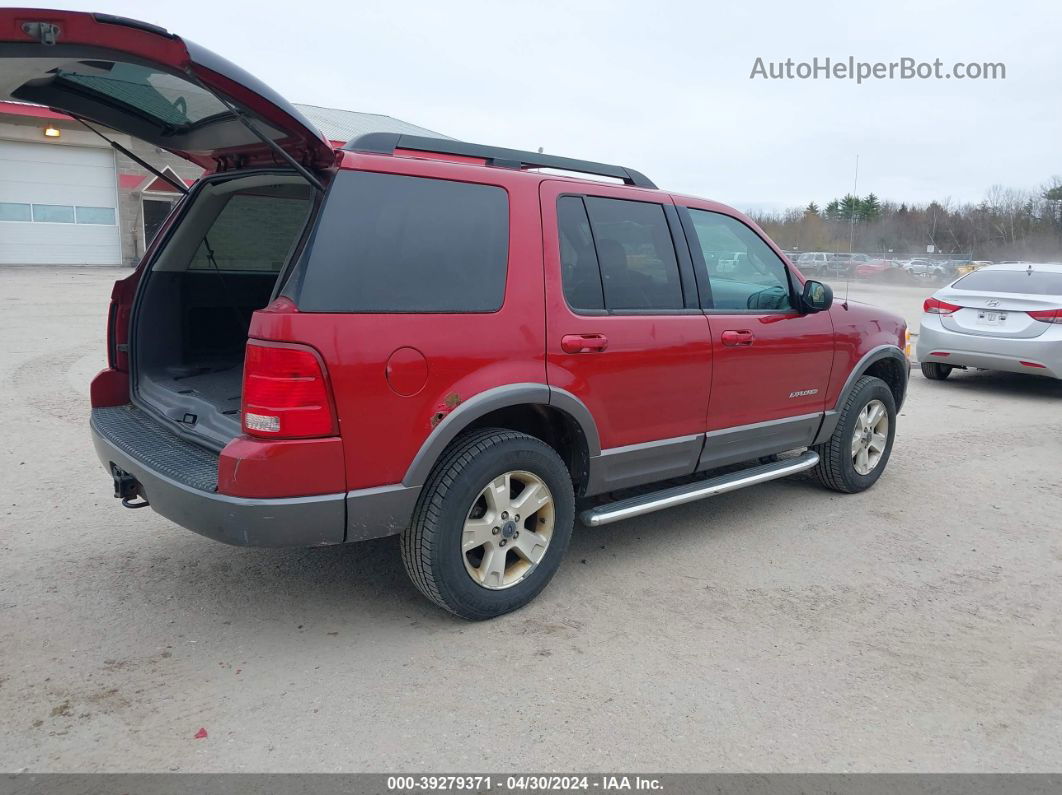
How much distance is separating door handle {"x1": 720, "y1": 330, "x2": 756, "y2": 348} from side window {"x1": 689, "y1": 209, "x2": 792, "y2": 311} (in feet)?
0.53

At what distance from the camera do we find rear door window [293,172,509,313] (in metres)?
3.09

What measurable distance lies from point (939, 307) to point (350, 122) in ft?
74.1

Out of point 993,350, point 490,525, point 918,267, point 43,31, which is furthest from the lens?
point 918,267

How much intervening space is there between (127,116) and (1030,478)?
6.41 metres

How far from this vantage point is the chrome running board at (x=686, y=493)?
4.00m

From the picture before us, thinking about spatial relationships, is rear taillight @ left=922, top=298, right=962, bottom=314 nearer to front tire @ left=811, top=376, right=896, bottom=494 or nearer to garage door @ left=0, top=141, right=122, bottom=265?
front tire @ left=811, top=376, right=896, bottom=494

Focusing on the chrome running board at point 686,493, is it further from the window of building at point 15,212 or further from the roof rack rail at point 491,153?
the window of building at point 15,212

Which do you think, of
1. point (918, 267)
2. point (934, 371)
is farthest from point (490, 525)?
point (918, 267)

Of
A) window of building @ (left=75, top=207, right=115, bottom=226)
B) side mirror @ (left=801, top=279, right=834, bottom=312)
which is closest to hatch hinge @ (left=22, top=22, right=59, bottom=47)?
side mirror @ (left=801, top=279, right=834, bottom=312)

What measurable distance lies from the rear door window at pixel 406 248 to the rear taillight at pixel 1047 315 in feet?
26.0

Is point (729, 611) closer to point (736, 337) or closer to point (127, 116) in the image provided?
point (736, 337)

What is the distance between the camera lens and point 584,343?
12.3ft

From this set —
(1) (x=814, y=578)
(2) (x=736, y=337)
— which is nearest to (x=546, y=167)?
(2) (x=736, y=337)

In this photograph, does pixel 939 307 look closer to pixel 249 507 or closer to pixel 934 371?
pixel 934 371
